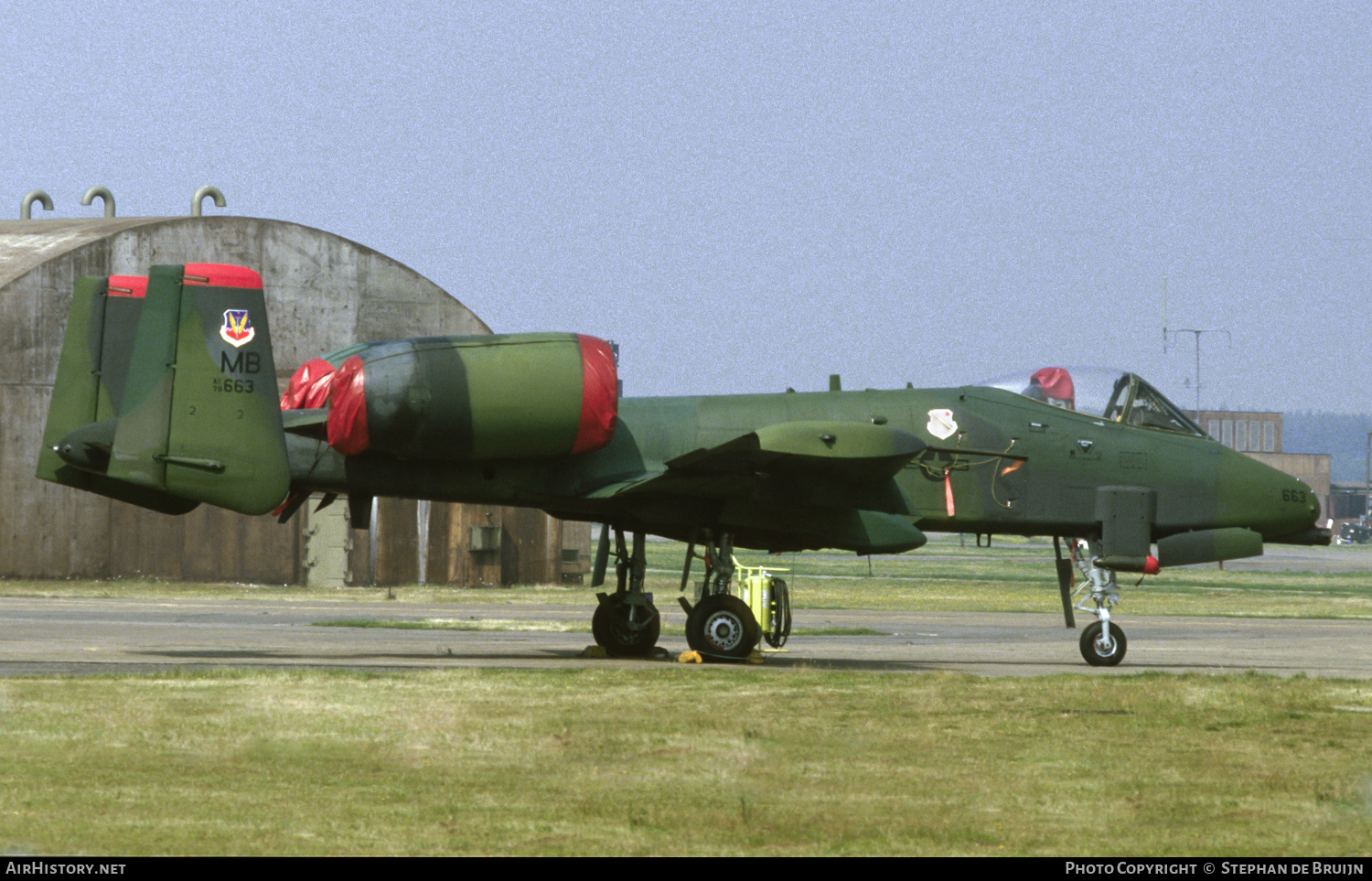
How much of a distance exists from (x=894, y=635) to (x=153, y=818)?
69.1 feet

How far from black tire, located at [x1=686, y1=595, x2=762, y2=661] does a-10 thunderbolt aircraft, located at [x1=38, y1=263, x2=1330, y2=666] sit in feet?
0.08

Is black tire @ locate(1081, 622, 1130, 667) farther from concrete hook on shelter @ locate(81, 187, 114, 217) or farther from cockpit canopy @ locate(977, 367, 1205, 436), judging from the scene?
concrete hook on shelter @ locate(81, 187, 114, 217)

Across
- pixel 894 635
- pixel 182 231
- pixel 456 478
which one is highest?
pixel 182 231

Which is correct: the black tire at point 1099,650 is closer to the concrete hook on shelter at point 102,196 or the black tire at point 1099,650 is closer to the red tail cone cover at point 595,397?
the red tail cone cover at point 595,397

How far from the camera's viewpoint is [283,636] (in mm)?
23938

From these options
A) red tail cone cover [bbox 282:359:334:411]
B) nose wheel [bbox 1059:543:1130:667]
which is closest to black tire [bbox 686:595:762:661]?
nose wheel [bbox 1059:543:1130:667]

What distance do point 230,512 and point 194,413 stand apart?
2576 centimetres

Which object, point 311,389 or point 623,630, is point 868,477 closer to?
point 623,630

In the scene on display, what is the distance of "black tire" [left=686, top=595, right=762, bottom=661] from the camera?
19.7m

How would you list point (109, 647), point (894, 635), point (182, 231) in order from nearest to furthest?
1. point (109, 647)
2. point (894, 635)
3. point (182, 231)

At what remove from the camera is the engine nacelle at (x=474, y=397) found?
18078 mm

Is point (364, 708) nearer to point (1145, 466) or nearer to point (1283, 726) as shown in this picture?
point (1283, 726)
